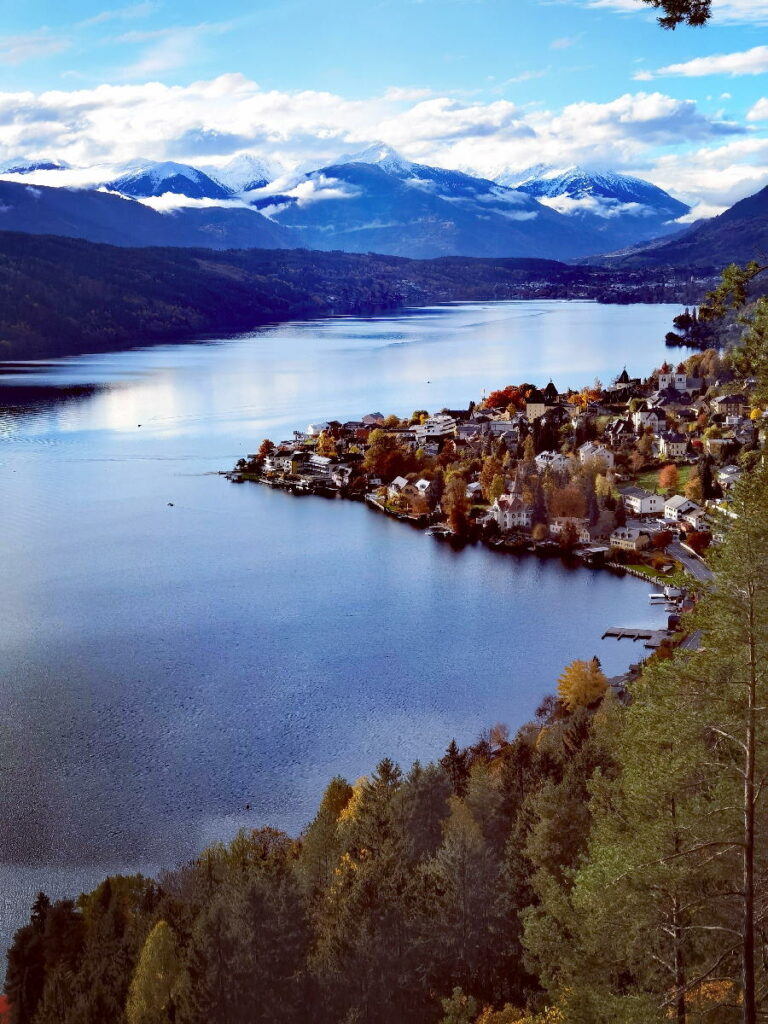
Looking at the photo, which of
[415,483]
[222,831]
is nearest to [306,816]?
[222,831]

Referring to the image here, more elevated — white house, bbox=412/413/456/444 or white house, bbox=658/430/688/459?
white house, bbox=412/413/456/444

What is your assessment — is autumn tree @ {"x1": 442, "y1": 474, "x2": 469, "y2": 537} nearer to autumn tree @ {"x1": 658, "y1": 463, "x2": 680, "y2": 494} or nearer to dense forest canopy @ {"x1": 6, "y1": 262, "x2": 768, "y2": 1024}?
autumn tree @ {"x1": 658, "y1": 463, "x2": 680, "y2": 494}

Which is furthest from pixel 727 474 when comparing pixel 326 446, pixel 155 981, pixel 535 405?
pixel 155 981

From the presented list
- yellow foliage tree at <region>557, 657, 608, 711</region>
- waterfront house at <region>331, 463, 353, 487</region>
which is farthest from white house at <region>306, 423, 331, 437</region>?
yellow foliage tree at <region>557, 657, 608, 711</region>

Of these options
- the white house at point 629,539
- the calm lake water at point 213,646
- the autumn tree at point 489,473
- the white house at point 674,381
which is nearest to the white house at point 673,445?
the autumn tree at point 489,473

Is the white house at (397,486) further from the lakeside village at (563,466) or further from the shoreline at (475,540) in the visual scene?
the shoreline at (475,540)

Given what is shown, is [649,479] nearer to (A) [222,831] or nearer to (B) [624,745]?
(A) [222,831]
